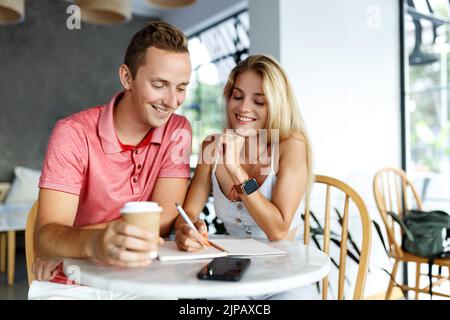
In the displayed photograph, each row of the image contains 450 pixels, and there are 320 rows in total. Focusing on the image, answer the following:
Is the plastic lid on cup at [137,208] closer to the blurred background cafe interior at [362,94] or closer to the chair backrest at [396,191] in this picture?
the blurred background cafe interior at [362,94]

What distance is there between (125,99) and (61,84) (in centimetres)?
415

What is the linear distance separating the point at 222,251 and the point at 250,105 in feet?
2.25

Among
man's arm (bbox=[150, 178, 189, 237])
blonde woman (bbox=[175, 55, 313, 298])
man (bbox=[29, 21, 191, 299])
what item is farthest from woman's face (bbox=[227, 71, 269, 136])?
man's arm (bbox=[150, 178, 189, 237])

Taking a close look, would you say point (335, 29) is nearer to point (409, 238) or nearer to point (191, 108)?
Answer: point (409, 238)

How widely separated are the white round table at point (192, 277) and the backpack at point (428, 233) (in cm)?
149

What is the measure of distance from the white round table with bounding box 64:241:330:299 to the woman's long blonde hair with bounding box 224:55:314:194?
0.59 metres

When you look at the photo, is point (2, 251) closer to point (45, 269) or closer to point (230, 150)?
point (45, 269)

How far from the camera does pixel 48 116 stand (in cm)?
505

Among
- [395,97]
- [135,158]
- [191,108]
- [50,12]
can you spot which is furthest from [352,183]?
[50,12]

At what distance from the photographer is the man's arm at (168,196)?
4.30ft

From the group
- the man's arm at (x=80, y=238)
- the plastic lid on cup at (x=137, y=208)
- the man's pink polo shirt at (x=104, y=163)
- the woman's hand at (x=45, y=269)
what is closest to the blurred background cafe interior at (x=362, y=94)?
the man's pink polo shirt at (x=104, y=163)

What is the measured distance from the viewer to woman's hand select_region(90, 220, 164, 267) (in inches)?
31.0

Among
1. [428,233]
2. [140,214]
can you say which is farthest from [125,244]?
[428,233]

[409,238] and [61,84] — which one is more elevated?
[61,84]
